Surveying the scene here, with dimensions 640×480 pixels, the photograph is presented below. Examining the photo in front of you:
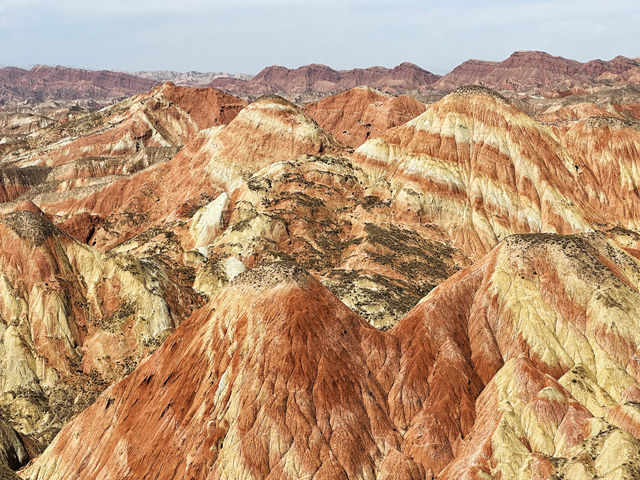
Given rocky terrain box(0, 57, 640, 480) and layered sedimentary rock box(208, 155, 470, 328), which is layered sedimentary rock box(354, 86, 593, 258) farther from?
layered sedimentary rock box(208, 155, 470, 328)

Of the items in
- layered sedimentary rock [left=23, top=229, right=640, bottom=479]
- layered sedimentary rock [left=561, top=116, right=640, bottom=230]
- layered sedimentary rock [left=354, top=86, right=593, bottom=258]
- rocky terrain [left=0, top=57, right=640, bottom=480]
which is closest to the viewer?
layered sedimentary rock [left=23, top=229, right=640, bottom=479]

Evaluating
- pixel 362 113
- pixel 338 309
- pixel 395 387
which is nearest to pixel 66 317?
pixel 338 309

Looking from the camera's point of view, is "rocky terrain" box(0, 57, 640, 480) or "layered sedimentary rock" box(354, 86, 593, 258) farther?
"layered sedimentary rock" box(354, 86, 593, 258)

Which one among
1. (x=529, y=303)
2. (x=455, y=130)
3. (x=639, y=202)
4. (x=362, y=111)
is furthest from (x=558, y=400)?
(x=362, y=111)

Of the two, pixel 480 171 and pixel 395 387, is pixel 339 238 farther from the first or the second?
pixel 395 387

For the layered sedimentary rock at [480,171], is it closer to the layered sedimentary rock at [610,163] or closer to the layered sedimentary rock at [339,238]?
the layered sedimentary rock at [610,163]

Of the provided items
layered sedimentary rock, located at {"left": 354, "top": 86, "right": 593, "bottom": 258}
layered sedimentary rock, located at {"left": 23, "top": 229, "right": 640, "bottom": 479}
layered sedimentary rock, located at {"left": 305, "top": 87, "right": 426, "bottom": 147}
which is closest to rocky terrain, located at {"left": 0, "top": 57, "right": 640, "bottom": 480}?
layered sedimentary rock, located at {"left": 23, "top": 229, "right": 640, "bottom": 479}
